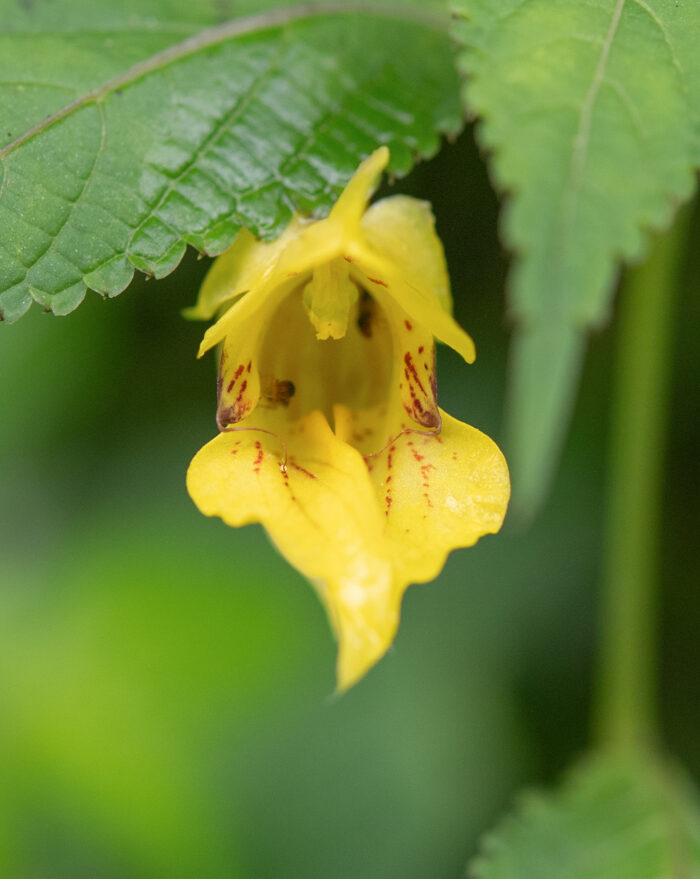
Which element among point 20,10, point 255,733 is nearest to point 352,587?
point 20,10

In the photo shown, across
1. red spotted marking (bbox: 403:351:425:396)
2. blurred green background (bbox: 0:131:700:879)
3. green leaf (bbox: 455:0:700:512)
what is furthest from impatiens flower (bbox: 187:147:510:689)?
blurred green background (bbox: 0:131:700:879)

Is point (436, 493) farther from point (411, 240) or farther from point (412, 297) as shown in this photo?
point (411, 240)

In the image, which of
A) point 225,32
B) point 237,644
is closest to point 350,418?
point 225,32

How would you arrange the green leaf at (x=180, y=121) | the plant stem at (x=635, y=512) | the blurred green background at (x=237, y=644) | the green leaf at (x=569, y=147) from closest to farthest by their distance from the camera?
the green leaf at (x=569, y=147) → the green leaf at (x=180, y=121) → the plant stem at (x=635, y=512) → the blurred green background at (x=237, y=644)

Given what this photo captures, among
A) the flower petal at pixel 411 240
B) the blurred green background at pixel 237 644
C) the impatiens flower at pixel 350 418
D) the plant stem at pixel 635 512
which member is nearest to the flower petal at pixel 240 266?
the impatiens flower at pixel 350 418

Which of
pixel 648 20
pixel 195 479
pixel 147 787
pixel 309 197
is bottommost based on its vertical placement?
pixel 147 787

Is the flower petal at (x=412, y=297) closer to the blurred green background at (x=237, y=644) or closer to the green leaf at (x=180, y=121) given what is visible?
the green leaf at (x=180, y=121)

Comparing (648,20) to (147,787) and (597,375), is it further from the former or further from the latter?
(147,787)

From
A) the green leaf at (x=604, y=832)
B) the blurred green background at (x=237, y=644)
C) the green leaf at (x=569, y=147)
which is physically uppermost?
the green leaf at (x=569, y=147)
